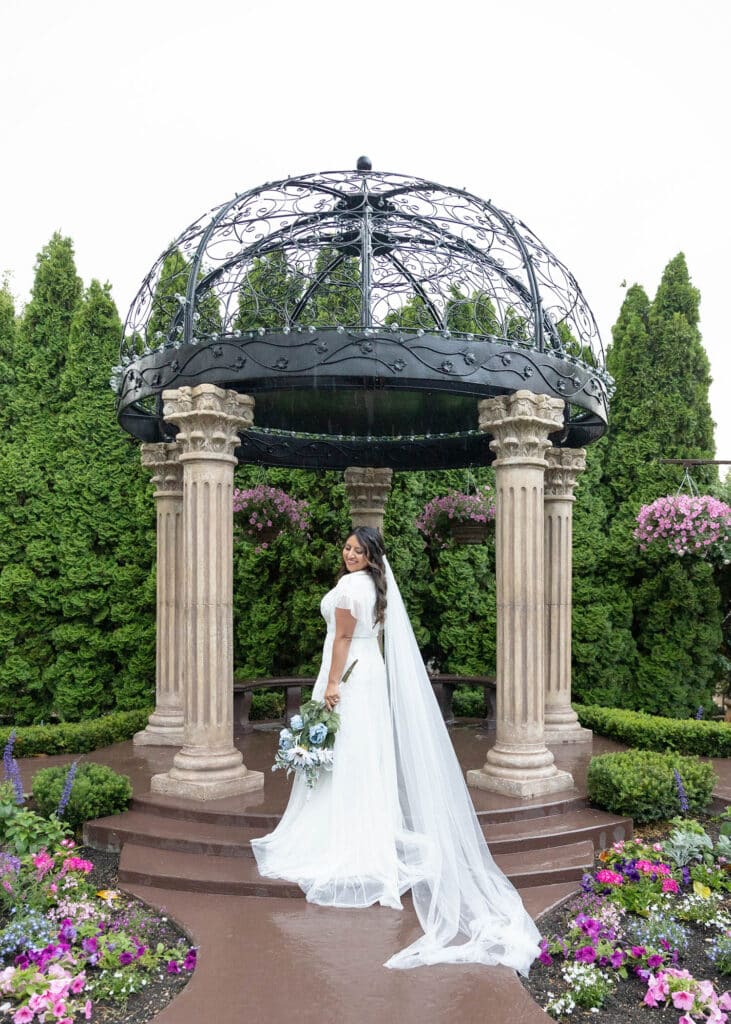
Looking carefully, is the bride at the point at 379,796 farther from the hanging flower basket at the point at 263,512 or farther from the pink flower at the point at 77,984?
the hanging flower basket at the point at 263,512

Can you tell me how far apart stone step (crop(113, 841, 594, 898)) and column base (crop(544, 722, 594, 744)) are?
3407 millimetres

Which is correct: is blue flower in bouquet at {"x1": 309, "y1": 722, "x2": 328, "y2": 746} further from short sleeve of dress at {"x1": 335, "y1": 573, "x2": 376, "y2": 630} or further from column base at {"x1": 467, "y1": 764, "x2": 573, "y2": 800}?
column base at {"x1": 467, "y1": 764, "x2": 573, "y2": 800}

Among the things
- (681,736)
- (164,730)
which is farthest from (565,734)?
(164,730)

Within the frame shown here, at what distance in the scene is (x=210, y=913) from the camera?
5418mm

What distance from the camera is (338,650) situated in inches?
239

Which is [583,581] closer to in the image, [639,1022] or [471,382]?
[471,382]

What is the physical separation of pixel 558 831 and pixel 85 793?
12.8ft

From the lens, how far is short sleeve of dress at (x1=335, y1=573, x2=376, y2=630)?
19.8 feet

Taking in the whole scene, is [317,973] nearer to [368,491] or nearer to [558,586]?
[558,586]

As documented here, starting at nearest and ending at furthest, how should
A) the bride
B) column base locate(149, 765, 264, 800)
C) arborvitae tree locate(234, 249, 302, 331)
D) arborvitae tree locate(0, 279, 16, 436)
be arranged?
the bride, column base locate(149, 765, 264, 800), arborvitae tree locate(234, 249, 302, 331), arborvitae tree locate(0, 279, 16, 436)

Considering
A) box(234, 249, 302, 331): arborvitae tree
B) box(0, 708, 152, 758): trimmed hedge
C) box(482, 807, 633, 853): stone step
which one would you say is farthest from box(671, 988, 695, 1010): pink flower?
box(0, 708, 152, 758): trimmed hedge

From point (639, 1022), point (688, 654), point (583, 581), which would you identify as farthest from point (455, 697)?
point (639, 1022)

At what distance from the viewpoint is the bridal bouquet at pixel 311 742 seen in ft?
19.5

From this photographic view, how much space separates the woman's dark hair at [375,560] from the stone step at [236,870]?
79.1 inches
